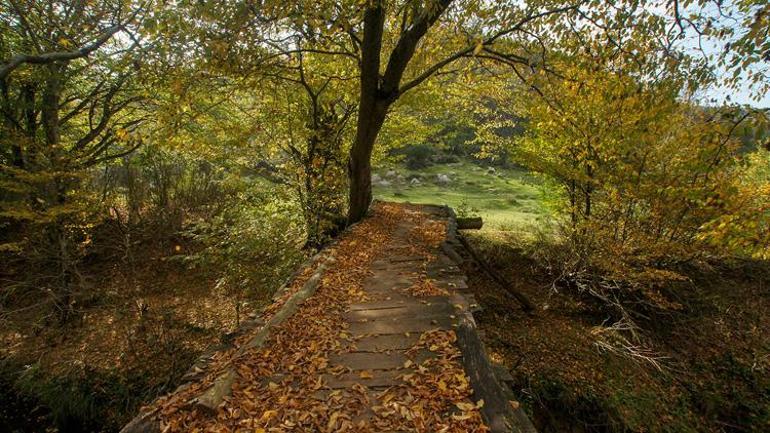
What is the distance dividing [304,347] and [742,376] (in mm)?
9735

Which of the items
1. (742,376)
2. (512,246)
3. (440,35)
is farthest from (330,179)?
(742,376)

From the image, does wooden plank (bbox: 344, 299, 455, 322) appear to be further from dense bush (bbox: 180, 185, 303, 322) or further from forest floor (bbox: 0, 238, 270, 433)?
forest floor (bbox: 0, 238, 270, 433)

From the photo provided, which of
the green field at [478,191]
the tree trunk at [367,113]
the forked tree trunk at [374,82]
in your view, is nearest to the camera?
the forked tree trunk at [374,82]

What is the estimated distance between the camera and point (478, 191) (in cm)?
2695

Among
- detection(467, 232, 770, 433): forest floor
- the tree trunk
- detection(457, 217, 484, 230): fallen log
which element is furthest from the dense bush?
detection(457, 217, 484, 230): fallen log

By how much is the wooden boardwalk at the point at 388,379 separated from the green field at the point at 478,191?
11.4m

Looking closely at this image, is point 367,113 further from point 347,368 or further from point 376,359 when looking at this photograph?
point 347,368

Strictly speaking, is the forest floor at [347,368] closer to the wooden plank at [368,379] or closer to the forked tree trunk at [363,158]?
the wooden plank at [368,379]

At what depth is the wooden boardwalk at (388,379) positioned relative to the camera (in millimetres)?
2738

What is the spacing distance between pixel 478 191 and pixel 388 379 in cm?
2487

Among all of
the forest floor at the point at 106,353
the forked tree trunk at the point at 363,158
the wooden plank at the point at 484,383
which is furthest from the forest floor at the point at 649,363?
the forest floor at the point at 106,353

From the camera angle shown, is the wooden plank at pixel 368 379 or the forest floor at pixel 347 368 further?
the wooden plank at pixel 368 379

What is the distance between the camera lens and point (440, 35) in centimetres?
1000

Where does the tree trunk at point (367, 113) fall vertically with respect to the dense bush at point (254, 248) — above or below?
above
